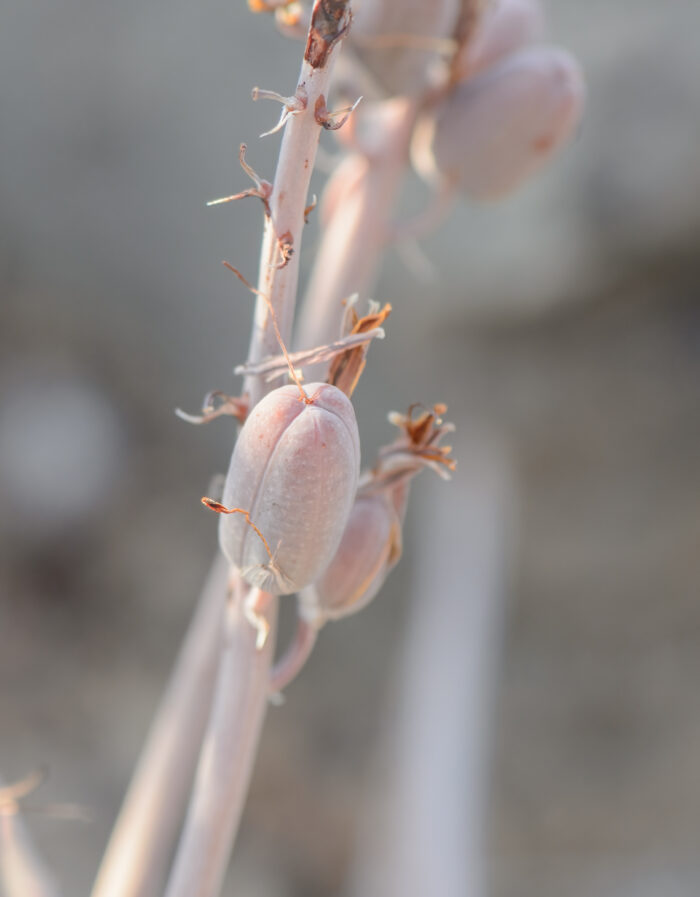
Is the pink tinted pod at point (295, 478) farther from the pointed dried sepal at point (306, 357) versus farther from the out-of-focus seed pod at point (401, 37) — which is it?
the out-of-focus seed pod at point (401, 37)

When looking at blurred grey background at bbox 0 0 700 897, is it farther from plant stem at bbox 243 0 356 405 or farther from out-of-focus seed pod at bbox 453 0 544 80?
plant stem at bbox 243 0 356 405

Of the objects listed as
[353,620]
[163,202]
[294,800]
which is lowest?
[294,800]

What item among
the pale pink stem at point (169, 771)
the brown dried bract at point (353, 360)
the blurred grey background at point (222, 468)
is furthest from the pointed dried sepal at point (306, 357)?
the blurred grey background at point (222, 468)

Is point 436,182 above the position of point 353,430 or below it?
above

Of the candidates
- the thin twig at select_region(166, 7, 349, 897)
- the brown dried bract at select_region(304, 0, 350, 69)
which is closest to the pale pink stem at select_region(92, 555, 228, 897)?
the thin twig at select_region(166, 7, 349, 897)

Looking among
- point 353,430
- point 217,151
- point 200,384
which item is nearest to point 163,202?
point 217,151

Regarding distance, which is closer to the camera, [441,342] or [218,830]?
[218,830]

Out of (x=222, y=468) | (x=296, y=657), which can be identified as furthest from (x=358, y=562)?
(x=222, y=468)

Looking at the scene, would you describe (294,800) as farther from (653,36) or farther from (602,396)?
(653,36)
